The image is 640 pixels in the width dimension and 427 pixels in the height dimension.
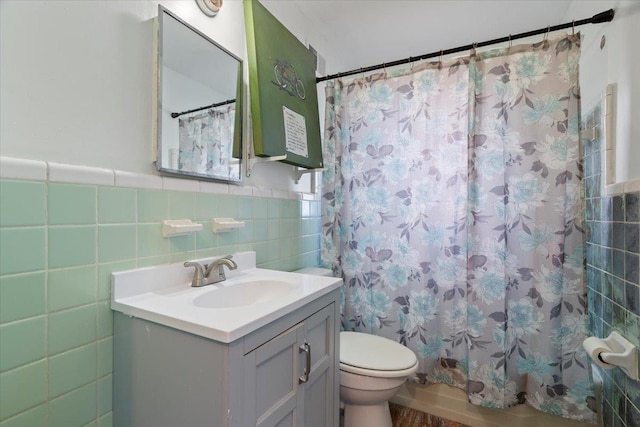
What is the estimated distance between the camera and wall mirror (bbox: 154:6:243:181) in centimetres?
102

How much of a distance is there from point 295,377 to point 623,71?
1.74m

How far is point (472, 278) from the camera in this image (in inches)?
58.1

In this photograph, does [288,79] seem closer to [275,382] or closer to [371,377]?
[275,382]

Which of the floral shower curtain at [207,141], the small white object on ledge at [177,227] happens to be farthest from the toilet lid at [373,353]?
the floral shower curtain at [207,141]

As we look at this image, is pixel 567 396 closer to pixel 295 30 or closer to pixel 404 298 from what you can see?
pixel 404 298

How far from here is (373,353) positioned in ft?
4.73

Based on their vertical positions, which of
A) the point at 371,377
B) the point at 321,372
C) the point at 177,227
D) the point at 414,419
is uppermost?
the point at 177,227

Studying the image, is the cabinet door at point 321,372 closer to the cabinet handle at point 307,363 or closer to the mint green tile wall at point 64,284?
the cabinet handle at point 307,363

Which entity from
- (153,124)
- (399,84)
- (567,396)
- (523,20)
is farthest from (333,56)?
(567,396)

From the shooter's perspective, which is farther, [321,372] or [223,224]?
[223,224]

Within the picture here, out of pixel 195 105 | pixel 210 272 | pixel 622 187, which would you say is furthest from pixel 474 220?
pixel 195 105

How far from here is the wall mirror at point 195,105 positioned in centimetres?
102

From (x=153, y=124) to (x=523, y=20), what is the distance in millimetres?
2390

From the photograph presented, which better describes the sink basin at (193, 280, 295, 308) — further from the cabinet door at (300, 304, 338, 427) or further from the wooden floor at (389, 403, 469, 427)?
the wooden floor at (389, 403, 469, 427)
